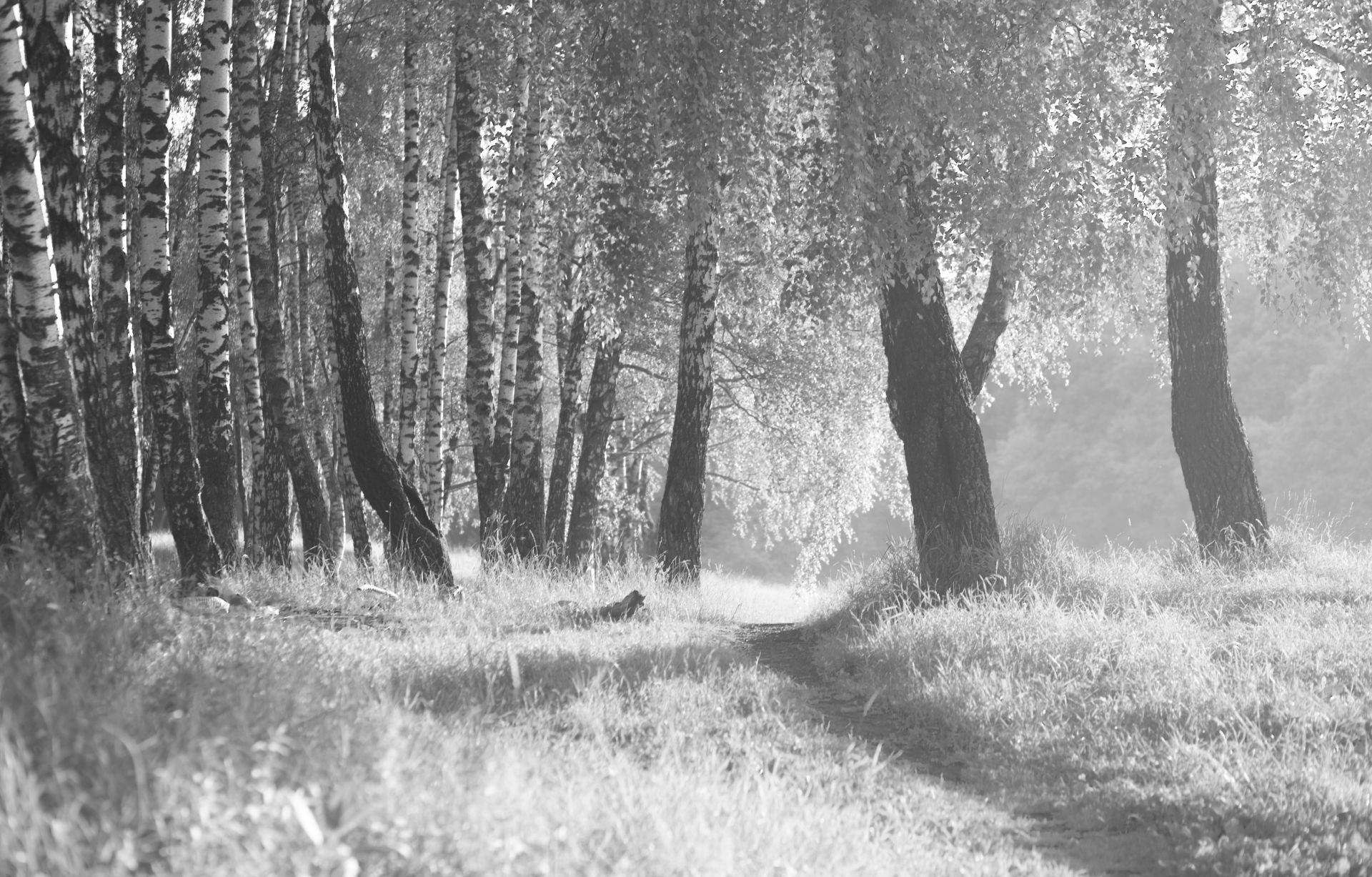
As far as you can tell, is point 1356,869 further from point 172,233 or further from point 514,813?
point 172,233

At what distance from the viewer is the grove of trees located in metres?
8.24

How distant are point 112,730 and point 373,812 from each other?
65 centimetres

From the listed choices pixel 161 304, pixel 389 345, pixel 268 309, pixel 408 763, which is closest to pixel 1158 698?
pixel 408 763

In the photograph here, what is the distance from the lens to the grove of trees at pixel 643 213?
8242mm

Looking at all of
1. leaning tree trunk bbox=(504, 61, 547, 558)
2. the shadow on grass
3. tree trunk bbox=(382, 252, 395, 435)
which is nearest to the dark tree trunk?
leaning tree trunk bbox=(504, 61, 547, 558)

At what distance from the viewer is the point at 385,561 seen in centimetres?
1156

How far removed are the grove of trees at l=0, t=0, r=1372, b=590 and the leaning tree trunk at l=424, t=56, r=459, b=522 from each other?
9 centimetres

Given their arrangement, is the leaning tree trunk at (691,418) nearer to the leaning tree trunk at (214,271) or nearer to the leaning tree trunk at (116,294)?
the leaning tree trunk at (214,271)

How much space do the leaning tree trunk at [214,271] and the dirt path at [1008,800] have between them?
17.7 ft

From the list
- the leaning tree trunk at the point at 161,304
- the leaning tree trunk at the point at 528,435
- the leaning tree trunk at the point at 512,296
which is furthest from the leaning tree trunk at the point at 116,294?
the leaning tree trunk at the point at 528,435

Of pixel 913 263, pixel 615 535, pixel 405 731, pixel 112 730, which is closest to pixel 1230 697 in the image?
pixel 913 263

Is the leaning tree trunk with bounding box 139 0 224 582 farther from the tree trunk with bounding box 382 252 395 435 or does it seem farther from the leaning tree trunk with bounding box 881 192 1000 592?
the tree trunk with bounding box 382 252 395 435

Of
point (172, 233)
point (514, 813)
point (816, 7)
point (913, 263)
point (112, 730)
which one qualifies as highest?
point (172, 233)

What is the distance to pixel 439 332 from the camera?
18500mm
